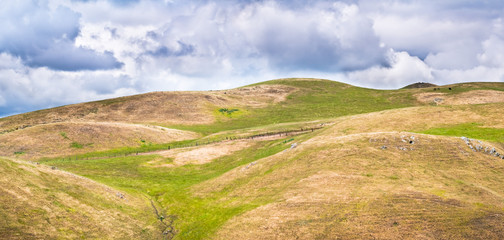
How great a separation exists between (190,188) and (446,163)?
34.4 m

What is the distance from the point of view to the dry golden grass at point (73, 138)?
2906 inches

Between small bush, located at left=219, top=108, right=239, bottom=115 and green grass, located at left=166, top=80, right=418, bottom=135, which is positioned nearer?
green grass, located at left=166, top=80, right=418, bottom=135

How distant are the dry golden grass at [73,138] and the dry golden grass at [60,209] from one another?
46298mm

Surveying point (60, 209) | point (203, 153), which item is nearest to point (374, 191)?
point (60, 209)

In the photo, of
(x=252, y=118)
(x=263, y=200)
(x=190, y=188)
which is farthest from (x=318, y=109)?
(x=263, y=200)

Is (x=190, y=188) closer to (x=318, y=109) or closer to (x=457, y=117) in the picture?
(x=457, y=117)

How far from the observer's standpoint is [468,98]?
136000 millimetres

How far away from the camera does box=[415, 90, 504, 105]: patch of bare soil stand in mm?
130625

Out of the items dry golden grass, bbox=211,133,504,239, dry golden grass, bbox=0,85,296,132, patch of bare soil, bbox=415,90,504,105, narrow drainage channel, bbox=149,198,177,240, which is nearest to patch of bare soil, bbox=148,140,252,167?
dry golden grass, bbox=211,133,504,239

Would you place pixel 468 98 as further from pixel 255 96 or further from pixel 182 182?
pixel 182 182

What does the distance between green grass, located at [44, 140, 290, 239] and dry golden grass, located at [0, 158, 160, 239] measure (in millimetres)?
4159

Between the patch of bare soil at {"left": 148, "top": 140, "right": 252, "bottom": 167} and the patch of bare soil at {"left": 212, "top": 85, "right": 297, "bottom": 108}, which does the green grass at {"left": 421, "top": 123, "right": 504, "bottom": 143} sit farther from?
the patch of bare soil at {"left": 212, "top": 85, "right": 297, "bottom": 108}

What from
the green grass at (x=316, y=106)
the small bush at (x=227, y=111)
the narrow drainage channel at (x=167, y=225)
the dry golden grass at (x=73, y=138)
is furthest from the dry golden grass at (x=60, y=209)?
the small bush at (x=227, y=111)

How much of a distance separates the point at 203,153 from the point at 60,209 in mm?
41079
